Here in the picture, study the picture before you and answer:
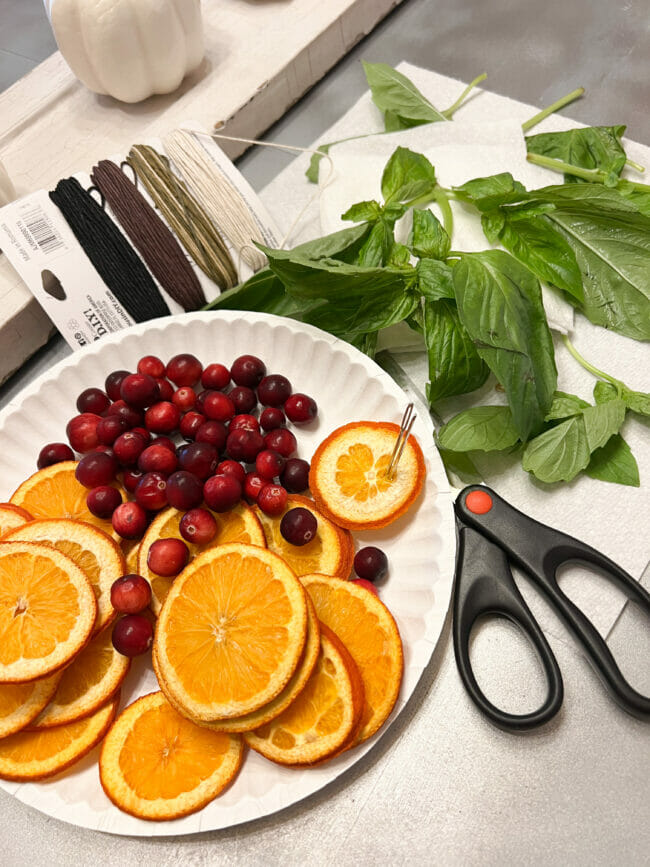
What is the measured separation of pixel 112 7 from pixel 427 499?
33.5 inches

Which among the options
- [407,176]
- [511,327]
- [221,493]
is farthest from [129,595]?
[407,176]

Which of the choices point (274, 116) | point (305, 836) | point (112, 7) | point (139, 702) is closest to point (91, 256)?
point (112, 7)

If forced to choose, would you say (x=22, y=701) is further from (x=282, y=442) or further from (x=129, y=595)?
(x=282, y=442)

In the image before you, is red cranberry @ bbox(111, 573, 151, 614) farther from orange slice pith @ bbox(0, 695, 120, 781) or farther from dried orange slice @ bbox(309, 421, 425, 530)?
dried orange slice @ bbox(309, 421, 425, 530)

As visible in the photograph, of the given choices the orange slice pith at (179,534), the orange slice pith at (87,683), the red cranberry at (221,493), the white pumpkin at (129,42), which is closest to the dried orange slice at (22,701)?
the orange slice pith at (87,683)

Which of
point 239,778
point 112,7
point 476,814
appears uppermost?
point 112,7

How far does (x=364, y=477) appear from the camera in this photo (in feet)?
2.43

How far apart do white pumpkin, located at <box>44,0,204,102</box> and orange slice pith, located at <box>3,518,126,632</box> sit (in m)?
0.77

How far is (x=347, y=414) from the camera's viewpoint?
84 centimetres

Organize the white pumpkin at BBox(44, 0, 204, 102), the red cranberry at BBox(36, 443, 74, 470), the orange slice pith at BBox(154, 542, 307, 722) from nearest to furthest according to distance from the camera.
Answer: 1. the orange slice pith at BBox(154, 542, 307, 722)
2. the red cranberry at BBox(36, 443, 74, 470)
3. the white pumpkin at BBox(44, 0, 204, 102)

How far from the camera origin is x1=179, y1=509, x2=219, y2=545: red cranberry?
2.32 feet

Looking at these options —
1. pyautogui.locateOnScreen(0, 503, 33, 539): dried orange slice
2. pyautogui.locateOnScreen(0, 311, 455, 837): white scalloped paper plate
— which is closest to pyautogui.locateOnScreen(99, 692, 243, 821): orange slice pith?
pyautogui.locateOnScreen(0, 311, 455, 837): white scalloped paper plate

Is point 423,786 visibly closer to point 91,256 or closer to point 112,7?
point 91,256

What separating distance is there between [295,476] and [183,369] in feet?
0.70
